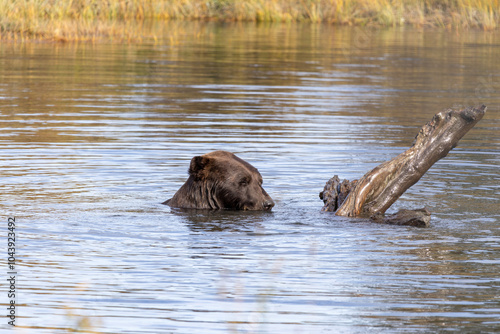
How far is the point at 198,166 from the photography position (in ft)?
28.0

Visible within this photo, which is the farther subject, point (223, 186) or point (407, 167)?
point (223, 186)

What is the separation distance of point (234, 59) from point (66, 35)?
20.0 feet

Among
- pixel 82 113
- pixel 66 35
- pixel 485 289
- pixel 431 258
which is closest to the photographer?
pixel 485 289

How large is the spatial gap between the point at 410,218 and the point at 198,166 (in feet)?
6.45

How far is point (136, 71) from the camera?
71.4 feet

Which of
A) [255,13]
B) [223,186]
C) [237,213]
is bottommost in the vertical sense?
[237,213]

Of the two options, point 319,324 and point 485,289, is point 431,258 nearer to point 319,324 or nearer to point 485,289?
point 485,289

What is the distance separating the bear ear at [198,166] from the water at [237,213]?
359 millimetres

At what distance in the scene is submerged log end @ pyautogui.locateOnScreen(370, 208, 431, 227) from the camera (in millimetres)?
7957

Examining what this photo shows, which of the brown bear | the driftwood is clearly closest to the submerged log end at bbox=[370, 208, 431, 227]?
the driftwood

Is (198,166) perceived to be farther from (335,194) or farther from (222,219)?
(335,194)

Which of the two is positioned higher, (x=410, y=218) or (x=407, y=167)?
(x=407, y=167)

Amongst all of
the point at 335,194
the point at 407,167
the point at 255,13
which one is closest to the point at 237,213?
the point at 335,194

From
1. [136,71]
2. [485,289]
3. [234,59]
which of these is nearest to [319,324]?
[485,289]
